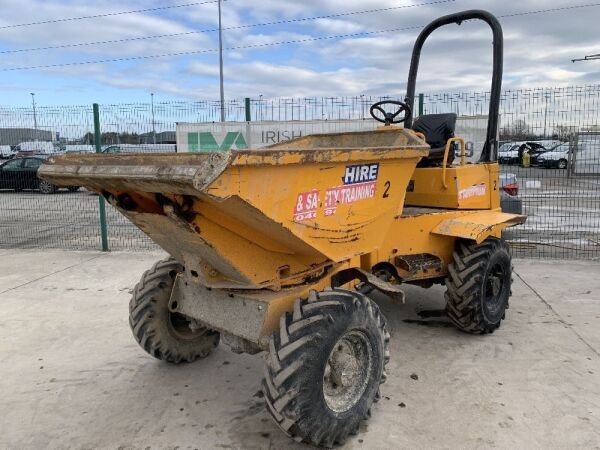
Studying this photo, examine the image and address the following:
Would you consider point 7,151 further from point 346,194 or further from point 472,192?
point 346,194

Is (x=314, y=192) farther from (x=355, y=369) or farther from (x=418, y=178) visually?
(x=418, y=178)

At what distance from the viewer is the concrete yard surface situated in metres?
3.14

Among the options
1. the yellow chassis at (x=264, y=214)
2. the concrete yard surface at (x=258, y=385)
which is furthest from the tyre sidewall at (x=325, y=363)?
the yellow chassis at (x=264, y=214)

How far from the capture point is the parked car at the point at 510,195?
773 centimetres

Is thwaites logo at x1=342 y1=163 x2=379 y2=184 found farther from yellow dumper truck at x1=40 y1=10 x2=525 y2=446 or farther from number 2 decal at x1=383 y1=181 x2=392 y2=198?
number 2 decal at x1=383 y1=181 x2=392 y2=198

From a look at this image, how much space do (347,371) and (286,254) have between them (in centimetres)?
81

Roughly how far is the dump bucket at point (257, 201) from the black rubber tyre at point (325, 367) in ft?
1.19

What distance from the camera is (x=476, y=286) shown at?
4492 mm

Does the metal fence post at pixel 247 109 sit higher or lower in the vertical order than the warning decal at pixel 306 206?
higher

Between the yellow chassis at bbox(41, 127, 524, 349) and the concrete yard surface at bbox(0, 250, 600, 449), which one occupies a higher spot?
the yellow chassis at bbox(41, 127, 524, 349)

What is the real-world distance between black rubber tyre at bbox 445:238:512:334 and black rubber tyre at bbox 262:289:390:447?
1.47m

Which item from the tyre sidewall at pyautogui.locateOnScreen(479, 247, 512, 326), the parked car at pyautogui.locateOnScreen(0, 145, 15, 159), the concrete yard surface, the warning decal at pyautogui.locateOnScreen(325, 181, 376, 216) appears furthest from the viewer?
the parked car at pyautogui.locateOnScreen(0, 145, 15, 159)

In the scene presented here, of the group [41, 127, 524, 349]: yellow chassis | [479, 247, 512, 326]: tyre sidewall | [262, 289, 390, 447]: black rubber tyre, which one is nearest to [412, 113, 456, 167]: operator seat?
[41, 127, 524, 349]: yellow chassis

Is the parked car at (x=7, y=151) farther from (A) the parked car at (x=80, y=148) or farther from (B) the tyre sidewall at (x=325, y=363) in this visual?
(B) the tyre sidewall at (x=325, y=363)
